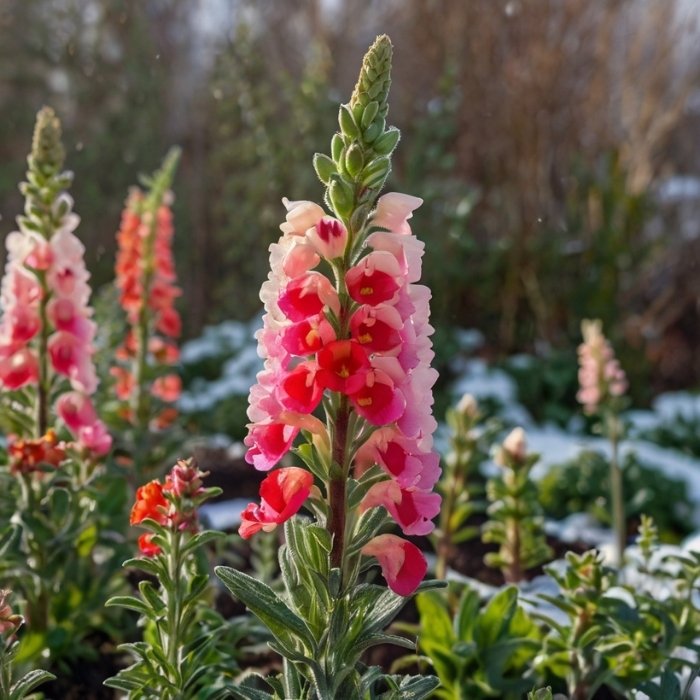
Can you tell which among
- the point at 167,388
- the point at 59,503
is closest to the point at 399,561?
the point at 59,503

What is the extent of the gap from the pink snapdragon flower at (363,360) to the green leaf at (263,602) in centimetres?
8

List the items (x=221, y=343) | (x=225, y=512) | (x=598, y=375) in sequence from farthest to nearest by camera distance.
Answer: (x=221, y=343) → (x=225, y=512) → (x=598, y=375)

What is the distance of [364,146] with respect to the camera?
139 centimetres

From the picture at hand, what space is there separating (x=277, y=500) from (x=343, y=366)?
241 millimetres

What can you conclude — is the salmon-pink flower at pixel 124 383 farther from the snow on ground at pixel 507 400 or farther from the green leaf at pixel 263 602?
the green leaf at pixel 263 602

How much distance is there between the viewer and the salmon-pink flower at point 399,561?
1.41m

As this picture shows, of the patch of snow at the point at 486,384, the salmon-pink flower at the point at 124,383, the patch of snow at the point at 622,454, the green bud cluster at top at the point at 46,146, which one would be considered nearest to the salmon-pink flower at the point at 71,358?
the green bud cluster at top at the point at 46,146

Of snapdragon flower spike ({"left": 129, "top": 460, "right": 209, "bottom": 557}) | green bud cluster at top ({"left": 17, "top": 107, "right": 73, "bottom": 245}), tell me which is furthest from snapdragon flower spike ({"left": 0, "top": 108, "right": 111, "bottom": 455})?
snapdragon flower spike ({"left": 129, "top": 460, "right": 209, "bottom": 557})

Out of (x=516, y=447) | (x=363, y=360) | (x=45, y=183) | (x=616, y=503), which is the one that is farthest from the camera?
(x=616, y=503)

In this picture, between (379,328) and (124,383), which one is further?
(124,383)

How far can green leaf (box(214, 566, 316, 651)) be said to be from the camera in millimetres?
1364

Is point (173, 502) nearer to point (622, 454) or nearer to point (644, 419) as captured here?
point (622, 454)

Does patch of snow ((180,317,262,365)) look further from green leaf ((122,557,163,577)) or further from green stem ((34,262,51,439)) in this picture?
green leaf ((122,557,163,577))

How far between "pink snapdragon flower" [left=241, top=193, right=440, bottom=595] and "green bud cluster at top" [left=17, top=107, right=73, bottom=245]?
107 cm
